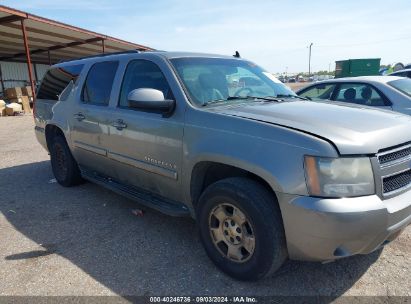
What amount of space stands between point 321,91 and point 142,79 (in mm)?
4749

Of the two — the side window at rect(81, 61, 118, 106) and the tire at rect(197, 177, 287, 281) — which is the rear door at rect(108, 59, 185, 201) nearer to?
the side window at rect(81, 61, 118, 106)

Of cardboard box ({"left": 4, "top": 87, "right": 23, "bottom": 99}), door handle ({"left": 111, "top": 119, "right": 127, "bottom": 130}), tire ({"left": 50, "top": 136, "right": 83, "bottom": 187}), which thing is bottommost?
tire ({"left": 50, "top": 136, "right": 83, "bottom": 187})

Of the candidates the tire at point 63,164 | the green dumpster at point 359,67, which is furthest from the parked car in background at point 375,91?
the green dumpster at point 359,67

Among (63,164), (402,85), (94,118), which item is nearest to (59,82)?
(63,164)

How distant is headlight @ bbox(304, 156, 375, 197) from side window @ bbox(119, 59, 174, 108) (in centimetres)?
157

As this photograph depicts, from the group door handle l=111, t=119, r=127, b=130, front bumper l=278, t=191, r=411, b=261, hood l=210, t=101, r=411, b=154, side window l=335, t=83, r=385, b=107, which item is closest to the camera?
front bumper l=278, t=191, r=411, b=261

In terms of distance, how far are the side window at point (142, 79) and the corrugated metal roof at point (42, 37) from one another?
470 inches

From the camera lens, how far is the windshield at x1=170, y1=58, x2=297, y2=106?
3.35m

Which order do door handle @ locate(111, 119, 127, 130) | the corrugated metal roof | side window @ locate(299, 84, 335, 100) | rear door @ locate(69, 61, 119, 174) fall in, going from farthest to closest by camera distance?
the corrugated metal roof → side window @ locate(299, 84, 335, 100) → rear door @ locate(69, 61, 119, 174) → door handle @ locate(111, 119, 127, 130)

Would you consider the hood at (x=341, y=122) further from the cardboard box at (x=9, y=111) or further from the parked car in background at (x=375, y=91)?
the cardboard box at (x=9, y=111)

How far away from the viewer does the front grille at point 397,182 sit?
7.97ft

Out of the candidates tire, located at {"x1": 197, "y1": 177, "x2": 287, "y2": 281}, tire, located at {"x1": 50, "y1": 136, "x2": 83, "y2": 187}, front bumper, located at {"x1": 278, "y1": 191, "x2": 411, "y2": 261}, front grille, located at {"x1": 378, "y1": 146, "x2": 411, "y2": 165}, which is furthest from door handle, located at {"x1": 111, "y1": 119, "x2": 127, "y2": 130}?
front grille, located at {"x1": 378, "y1": 146, "x2": 411, "y2": 165}

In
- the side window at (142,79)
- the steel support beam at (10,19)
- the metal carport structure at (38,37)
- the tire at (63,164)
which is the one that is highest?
the steel support beam at (10,19)

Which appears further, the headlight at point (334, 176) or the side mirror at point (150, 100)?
the side mirror at point (150, 100)
